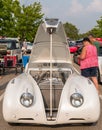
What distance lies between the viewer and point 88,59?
9.23m

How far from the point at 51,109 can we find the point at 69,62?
2.25m

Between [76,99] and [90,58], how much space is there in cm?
332

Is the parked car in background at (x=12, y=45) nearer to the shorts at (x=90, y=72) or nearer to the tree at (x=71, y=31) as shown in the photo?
the shorts at (x=90, y=72)

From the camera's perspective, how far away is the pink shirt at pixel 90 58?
9123 millimetres

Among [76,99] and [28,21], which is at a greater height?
[28,21]

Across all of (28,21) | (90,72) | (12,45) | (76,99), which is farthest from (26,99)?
(28,21)

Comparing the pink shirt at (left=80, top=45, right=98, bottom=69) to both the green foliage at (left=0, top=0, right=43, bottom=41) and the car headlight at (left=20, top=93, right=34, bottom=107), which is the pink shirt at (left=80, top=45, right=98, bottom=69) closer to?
the car headlight at (left=20, top=93, right=34, bottom=107)

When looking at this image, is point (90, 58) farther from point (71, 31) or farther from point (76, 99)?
point (71, 31)

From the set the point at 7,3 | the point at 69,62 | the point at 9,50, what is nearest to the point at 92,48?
the point at 69,62

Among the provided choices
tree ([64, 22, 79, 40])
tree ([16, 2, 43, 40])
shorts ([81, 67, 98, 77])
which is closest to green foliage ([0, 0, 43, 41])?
tree ([16, 2, 43, 40])

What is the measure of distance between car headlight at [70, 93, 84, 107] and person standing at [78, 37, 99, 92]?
3.14 m

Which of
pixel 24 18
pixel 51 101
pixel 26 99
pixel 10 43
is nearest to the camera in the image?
pixel 26 99

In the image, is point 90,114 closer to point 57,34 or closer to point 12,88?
point 12,88

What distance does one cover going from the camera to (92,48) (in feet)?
30.1
